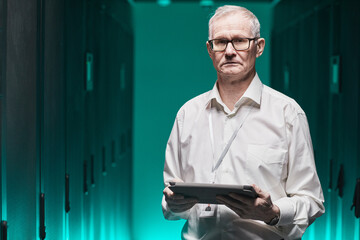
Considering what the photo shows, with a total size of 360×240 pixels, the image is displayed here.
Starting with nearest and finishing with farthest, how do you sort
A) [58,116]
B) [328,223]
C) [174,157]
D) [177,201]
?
[177,201] < [174,157] < [58,116] < [328,223]

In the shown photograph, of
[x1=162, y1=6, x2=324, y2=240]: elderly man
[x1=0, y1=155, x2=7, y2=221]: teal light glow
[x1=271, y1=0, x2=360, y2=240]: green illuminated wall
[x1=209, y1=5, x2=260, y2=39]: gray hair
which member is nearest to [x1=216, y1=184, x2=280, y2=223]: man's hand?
[x1=162, y1=6, x2=324, y2=240]: elderly man

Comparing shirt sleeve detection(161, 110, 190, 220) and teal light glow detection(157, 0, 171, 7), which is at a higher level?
teal light glow detection(157, 0, 171, 7)

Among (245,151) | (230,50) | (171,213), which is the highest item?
(230,50)

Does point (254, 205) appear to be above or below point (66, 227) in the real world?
above

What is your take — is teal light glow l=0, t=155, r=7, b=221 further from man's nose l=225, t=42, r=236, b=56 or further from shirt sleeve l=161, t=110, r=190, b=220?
man's nose l=225, t=42, r=236, b=56

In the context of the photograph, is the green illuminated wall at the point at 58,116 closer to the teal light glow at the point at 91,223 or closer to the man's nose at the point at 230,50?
the teal light glow at the point at 91,223

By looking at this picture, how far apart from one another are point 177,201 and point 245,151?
0.31 m

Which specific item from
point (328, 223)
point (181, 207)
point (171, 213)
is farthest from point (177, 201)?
point (328, 223)

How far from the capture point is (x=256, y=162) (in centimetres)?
160

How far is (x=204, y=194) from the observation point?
4.76 feet

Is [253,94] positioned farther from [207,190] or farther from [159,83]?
[159,83]

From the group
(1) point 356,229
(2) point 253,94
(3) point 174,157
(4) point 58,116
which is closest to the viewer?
(2) point 253,94

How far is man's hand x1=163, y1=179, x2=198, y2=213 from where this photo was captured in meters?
1.51

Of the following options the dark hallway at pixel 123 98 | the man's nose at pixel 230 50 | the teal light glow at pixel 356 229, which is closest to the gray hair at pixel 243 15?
the man's nose at pixel 230 50
